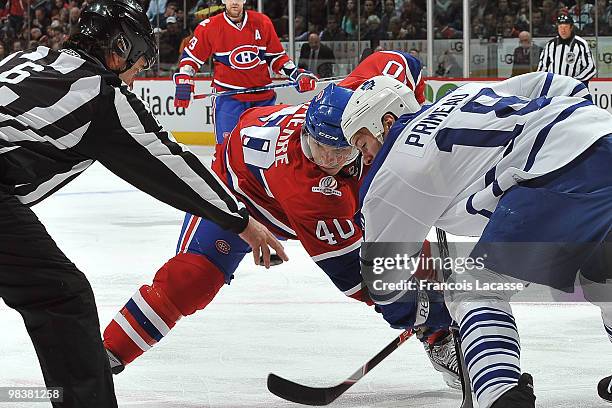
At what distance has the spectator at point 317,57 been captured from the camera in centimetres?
979

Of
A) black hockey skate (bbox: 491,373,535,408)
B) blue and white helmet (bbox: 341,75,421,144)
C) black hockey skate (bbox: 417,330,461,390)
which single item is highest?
blue and white helmet (bbox: 341,75,421,144)

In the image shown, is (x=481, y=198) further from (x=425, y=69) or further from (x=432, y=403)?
(x=425, y=69)

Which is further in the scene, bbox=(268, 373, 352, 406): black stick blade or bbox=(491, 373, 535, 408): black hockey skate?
bbox=(268, 373, 352, 406): black stick blade

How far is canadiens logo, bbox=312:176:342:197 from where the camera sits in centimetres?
257

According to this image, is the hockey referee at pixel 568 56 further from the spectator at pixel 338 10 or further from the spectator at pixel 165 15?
the spectator at pixel 165 15

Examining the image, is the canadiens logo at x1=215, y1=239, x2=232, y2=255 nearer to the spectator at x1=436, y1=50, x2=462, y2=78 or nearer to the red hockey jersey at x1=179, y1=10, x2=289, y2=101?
the red hockey jersey at x1=179, y1=10, x2=289, y2=101

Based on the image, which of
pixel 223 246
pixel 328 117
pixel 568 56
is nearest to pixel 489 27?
pixel 568 56

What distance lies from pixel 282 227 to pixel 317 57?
7167 mm

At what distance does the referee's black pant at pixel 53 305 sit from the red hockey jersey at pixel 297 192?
29.6 inches

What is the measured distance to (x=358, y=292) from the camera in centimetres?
268

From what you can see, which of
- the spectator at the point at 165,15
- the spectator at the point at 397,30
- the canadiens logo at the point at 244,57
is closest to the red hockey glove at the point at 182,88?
the canadiens logo at the point at 244,57

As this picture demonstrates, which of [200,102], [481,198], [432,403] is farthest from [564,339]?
[200,102]

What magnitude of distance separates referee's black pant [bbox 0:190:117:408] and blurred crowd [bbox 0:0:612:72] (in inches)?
275

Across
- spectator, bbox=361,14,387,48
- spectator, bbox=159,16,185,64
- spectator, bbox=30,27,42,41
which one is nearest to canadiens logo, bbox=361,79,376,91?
spectator, bbox=361,14,387,48
